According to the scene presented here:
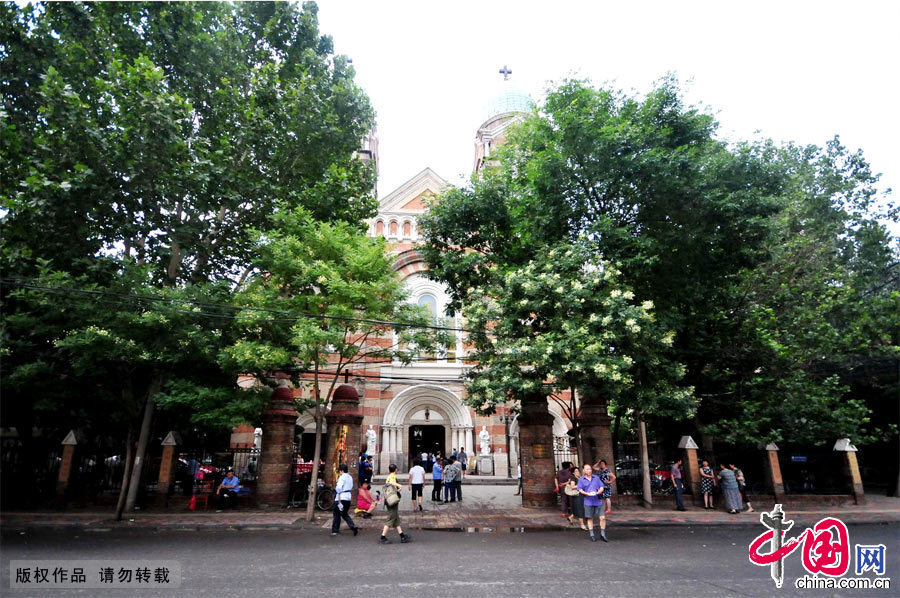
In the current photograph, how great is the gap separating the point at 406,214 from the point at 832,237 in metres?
18.3

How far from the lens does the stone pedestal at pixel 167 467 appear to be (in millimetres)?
13633

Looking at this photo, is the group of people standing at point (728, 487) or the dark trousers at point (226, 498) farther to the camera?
the group of people standing at point (728, 487)

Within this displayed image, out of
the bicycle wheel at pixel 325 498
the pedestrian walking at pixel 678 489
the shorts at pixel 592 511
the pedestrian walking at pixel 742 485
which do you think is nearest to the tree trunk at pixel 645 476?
the pedestrian walking at pixel 678 489

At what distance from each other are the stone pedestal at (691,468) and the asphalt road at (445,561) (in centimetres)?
352

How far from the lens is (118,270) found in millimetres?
12102

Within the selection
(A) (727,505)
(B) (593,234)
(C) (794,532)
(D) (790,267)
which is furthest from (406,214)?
(C) (794,532)

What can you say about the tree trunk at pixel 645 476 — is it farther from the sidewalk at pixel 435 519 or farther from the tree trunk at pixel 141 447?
the tree trunk at pixel 141 447

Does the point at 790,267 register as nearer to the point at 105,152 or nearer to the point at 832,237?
the point at 832,237

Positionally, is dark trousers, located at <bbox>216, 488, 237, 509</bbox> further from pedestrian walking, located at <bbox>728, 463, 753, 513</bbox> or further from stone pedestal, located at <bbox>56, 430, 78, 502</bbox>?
pedestrian walking, located at <bbox>728, 463, 753, 513</bbox>

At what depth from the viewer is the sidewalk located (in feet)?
36.8

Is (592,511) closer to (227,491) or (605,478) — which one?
(605,478)

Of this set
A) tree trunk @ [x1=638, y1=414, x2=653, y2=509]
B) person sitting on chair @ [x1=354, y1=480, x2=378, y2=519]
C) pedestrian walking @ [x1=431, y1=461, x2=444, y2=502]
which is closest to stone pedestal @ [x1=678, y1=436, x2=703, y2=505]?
tree trunk @ [x1=638, y1=414, x2=653, y2=509]

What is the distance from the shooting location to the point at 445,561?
25.2 ft

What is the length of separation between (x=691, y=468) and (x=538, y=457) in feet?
15.7
